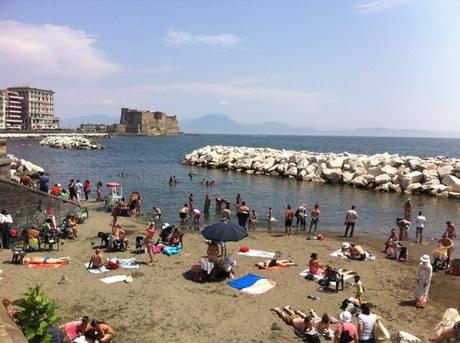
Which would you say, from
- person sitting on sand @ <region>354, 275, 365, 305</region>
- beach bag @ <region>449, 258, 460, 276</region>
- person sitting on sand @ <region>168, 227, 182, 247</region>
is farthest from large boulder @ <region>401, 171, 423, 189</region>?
person sitting on sand @ <region>354, 275, 365, 305</region>

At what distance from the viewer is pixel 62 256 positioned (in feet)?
55.5

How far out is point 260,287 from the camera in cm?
1423

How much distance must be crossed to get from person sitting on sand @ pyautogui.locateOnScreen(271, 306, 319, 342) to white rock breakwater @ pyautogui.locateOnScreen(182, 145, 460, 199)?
3081cm

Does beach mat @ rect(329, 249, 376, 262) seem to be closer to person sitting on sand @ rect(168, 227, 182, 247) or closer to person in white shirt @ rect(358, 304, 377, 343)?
person sitting on sand @ rect(168, 227, 182, 247)

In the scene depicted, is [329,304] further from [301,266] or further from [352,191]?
[352,191]

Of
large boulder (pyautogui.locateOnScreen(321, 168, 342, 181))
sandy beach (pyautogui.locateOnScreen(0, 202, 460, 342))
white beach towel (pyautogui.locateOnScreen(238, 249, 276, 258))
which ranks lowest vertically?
sandy beach (pyautogui.locateOnScreen(0, 202, 460, 342))

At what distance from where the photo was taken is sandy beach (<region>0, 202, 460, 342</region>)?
448 inches

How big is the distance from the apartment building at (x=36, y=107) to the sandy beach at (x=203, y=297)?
170130 millimetres

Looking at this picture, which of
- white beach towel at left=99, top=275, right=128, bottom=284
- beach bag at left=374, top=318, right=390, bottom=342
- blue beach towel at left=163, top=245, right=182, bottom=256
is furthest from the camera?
blue beach towel at left=163, top=245, right=182, bottom=256

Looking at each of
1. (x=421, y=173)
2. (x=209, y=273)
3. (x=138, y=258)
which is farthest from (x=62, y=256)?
(x=421, y=173)

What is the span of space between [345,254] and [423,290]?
5.28 meters

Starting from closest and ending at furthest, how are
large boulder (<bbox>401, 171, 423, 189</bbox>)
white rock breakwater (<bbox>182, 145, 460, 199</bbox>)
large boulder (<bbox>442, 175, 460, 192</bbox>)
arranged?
large boulder (<bbox>442, 175, 460, 192</bbox>)
white rock breakwater (<bbox>182, 145, 460, 199</bbox>)
large boulder (<bbox>401, 171, 423, 189</bbox>)

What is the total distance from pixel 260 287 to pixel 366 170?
3553 centimetres

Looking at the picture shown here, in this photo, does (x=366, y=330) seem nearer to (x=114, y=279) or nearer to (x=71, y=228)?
(x=114, y=279)
